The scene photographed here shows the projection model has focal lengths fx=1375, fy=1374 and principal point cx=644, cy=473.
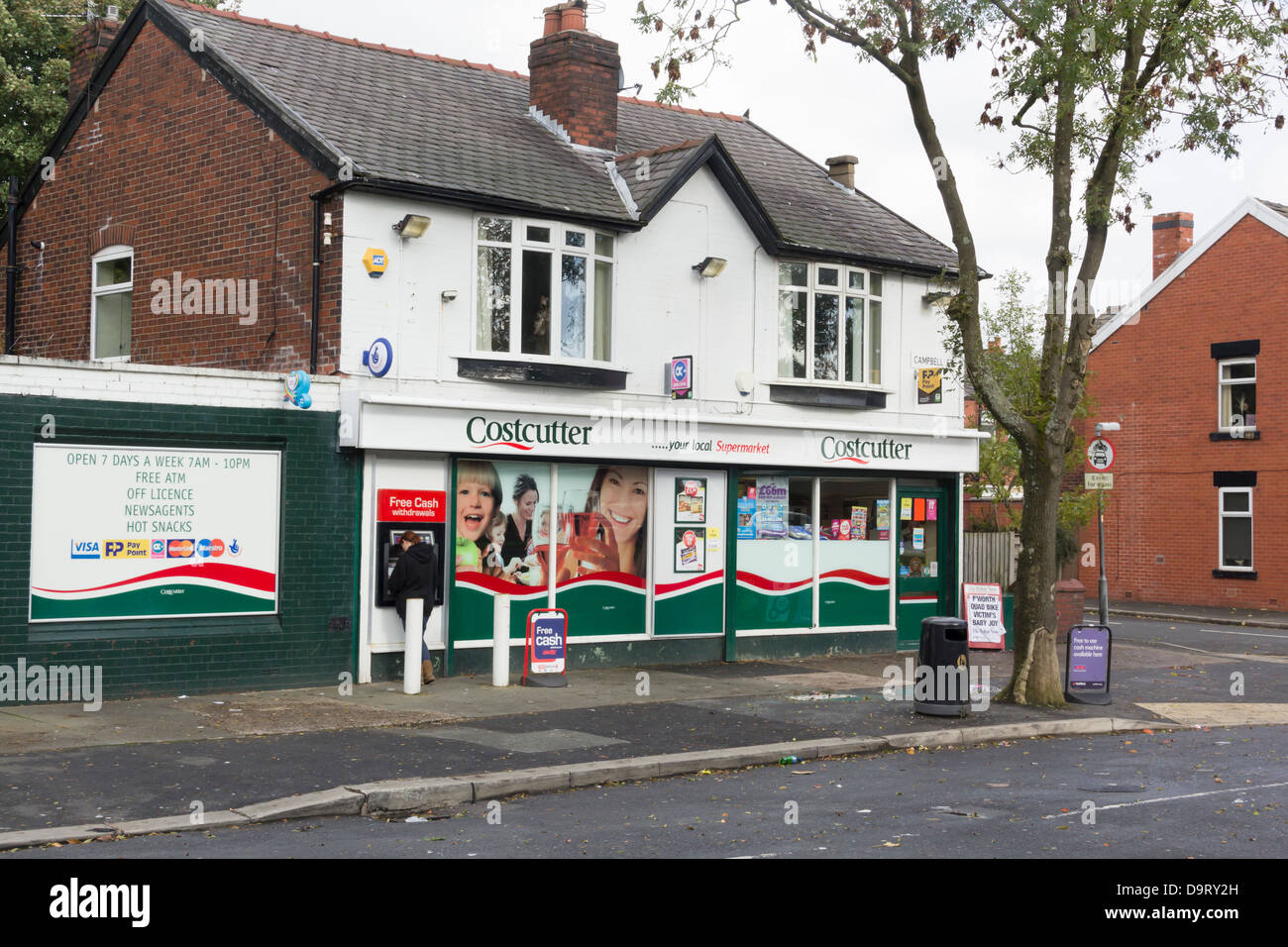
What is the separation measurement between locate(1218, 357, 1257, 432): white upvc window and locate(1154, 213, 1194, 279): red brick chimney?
468cm

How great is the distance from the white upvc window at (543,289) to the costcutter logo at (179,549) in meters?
4.03

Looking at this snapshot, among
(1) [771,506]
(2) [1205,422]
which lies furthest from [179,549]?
(2) [1205,422]

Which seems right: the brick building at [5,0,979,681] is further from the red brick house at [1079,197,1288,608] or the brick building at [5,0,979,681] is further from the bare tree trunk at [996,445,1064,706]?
the red brick house at [1079,197,1288,608]

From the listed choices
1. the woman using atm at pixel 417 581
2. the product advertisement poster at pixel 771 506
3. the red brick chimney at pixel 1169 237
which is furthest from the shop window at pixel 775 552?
the red brick chimney at pixel 1169 237

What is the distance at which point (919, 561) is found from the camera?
21.2m

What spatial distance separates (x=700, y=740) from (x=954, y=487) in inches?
410

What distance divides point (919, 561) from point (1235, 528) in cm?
1385

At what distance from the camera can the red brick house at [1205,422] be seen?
30672 mm

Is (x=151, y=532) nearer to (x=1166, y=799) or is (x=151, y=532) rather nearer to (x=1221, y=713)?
(x=1166, y=799)

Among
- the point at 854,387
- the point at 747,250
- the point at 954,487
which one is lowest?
the point at 954,487

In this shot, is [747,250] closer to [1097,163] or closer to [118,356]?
[1097,163]

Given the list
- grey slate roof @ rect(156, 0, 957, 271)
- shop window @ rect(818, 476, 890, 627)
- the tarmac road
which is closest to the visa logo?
grey slate roof @ rect(156, 0, 957, 271)

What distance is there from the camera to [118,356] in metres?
18.9

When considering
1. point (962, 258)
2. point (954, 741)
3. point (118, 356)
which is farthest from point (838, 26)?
point (118, 356)
